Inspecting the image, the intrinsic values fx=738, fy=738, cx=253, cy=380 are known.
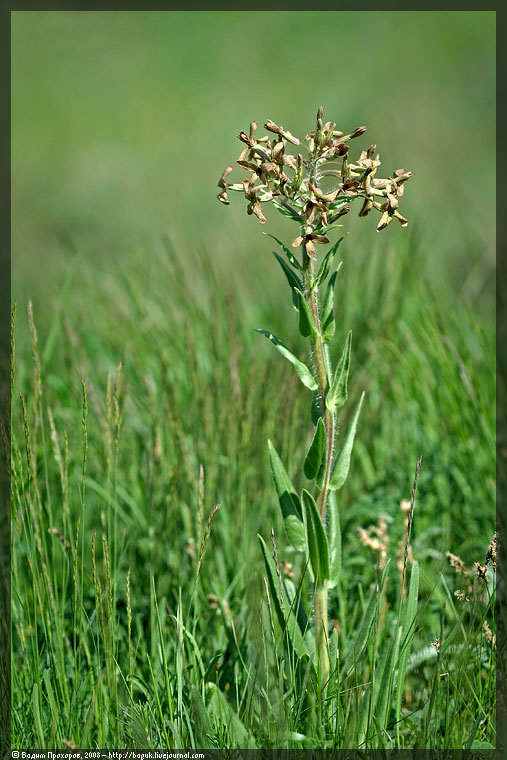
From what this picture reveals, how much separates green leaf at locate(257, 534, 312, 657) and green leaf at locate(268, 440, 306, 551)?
1.7 inches

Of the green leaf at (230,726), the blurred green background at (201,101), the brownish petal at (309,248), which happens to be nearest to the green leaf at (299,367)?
the brownish petal at (309,248)

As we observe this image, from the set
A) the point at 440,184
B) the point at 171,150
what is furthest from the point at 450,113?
the point at 171,150

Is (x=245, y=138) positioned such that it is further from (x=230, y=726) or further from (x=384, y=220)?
(x=230, y=726)

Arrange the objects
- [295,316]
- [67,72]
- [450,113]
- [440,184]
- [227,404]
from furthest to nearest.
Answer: [67,72], [450,113], [440,184], [295,316], [227,404]

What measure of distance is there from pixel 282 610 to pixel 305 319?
404 mm

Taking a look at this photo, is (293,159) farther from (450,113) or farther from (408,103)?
(450,113)

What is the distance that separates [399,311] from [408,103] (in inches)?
117

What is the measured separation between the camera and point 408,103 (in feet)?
15.2

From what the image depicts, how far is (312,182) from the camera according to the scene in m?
0.92

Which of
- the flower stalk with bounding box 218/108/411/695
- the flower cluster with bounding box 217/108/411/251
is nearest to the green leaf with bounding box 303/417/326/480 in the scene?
the flower stalk with bounding box 218/108/411/695

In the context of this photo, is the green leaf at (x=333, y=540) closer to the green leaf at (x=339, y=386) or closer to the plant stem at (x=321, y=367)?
the plant stem at (x=321, y=367)

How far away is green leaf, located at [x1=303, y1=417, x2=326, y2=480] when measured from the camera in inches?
36.9

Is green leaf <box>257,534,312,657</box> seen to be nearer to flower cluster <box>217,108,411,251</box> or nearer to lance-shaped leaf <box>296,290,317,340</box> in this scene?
lance-shaped leaf <box>296,290,317,340</box>

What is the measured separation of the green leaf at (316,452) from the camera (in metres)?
0.94
